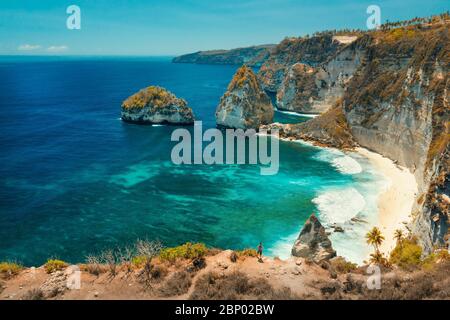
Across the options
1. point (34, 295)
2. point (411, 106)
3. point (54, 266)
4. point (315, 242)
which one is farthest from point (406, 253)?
point (411, 106)

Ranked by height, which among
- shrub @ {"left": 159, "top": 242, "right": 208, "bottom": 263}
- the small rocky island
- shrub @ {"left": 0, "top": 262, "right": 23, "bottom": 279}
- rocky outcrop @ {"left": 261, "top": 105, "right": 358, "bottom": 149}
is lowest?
shrub @ {"left": 0, "top": 262, "right": 23, "bottom": 279}

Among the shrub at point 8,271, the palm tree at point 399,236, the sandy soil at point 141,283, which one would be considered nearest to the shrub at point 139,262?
the sandy soil at point 141,283

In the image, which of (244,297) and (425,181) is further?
(425,181)

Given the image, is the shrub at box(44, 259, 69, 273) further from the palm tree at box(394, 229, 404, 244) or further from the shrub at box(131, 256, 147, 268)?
the palm tree at box(394, 229, 404, 244)

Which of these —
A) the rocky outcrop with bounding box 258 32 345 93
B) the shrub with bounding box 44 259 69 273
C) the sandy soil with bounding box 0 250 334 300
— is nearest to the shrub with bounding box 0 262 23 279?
the sandy soil with bounding box 0 250 334 300

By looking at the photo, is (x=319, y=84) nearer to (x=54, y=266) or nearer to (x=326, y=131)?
(x=326, y=131)

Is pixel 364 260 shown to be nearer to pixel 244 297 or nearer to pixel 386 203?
pixel 386 203
